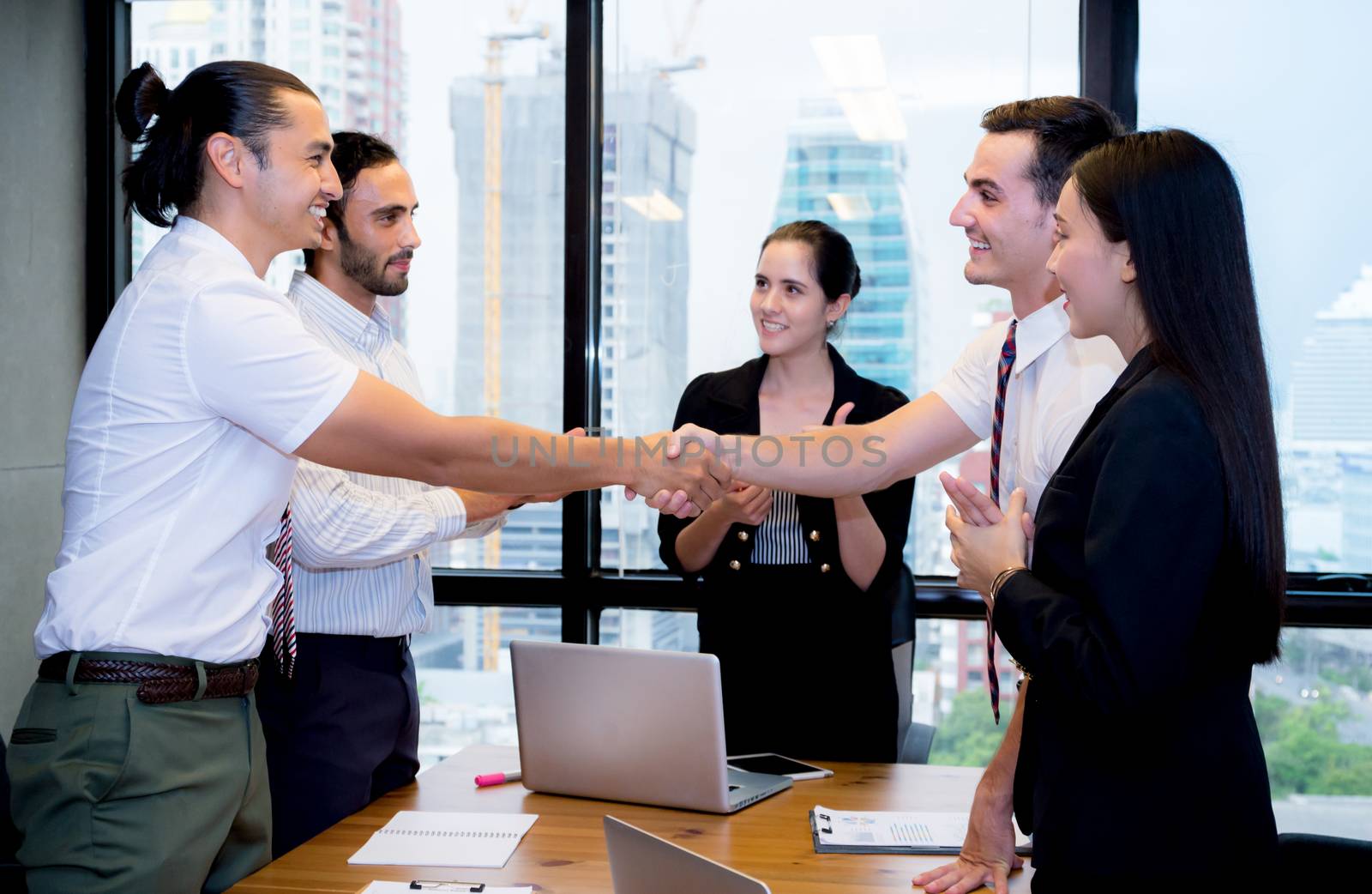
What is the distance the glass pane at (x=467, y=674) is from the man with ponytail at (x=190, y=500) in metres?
2.11

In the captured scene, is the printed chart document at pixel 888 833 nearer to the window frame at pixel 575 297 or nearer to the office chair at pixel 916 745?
the office chair at pixel 916 745

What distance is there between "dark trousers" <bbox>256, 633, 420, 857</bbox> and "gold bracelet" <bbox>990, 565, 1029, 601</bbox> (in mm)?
1396

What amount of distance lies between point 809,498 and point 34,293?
270 centimetres

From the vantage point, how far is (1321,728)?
380 cm

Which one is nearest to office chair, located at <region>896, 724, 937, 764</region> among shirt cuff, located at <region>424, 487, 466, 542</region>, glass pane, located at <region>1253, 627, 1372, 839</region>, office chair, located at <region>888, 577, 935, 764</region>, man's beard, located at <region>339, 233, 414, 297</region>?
office chair, located at <region>888, 577, 935, 764</region>

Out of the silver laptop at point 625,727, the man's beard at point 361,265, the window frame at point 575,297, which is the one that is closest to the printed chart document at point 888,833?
the silver laptop at point 625,727

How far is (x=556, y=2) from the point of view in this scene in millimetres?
4047

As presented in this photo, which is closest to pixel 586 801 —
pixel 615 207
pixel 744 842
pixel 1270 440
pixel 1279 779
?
pixel 744 842

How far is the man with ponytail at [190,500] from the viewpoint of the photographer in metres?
1.71

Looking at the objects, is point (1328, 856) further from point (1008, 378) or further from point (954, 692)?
point (954, 692)

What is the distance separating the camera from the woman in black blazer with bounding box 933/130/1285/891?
1393 millimetres

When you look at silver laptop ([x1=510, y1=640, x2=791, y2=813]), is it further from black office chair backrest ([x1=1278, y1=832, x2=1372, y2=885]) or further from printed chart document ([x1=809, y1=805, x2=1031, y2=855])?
black office chair backrest ([x1=1278, y1=832, x2=1372, y2=885])

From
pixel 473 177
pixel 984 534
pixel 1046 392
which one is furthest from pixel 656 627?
pixel 984 534

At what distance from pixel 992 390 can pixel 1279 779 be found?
2.32 m
